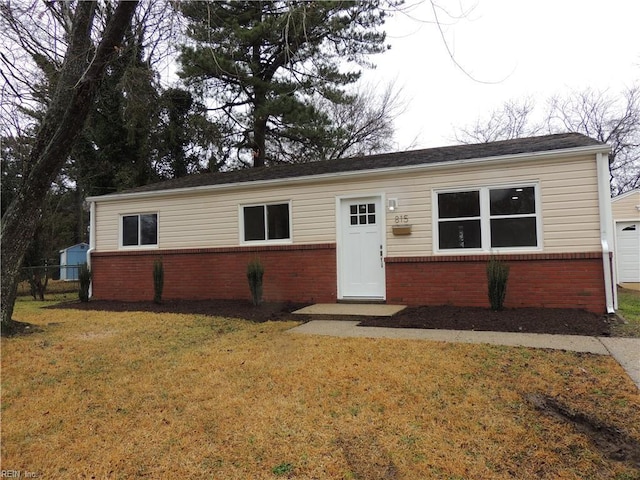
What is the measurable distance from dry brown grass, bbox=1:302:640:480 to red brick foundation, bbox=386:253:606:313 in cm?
287

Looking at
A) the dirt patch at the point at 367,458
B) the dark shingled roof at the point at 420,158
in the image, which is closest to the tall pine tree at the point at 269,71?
the dark shingled roof at the point at 420,158

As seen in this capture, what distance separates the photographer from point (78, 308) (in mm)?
9352

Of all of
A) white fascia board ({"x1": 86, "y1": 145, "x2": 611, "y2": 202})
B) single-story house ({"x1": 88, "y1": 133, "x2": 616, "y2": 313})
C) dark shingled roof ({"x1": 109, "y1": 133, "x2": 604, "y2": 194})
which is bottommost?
single-story house ({"x1": 88, "y1": 133, "x2": 616, "y2": 313})

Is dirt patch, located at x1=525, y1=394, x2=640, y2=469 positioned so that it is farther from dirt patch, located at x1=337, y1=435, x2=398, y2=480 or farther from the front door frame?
the front door frame

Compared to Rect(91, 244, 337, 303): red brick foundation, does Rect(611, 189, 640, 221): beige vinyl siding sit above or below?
above

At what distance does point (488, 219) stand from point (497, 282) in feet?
4.25

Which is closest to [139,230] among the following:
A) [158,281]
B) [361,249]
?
[158,281]

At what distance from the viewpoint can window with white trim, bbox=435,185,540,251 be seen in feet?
24.2

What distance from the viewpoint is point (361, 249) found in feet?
28.5

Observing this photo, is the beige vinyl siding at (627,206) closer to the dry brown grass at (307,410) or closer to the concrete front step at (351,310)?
the concrete front step at (351,310)

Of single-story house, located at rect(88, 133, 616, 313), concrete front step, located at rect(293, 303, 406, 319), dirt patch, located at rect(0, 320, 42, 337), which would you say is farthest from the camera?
concrete front step, located at rect(293, 303, 406, 319)

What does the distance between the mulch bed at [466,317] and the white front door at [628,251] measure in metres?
9.43

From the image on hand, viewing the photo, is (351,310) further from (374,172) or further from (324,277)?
(374,172)

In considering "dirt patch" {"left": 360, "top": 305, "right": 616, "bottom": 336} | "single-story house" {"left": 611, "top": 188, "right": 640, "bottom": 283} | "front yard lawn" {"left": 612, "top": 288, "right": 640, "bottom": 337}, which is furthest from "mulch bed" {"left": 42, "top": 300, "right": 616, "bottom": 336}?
"single-story house" {"left": 611, "top": 188, "right": 640, "bottom": 283}
